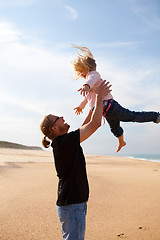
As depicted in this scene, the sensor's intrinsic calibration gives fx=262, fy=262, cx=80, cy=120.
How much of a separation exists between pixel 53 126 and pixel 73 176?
562 mm

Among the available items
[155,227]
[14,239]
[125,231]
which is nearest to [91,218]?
[125,231]

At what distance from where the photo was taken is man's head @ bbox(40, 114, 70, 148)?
108 inches

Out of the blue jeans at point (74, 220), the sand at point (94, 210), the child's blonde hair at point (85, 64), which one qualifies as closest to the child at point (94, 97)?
the child's blonde hair at point (85, 64)

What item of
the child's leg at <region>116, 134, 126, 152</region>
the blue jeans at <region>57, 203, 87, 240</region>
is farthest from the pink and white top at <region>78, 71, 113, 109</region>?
the blue jeans at <region>57, 203, 87, 240</region>

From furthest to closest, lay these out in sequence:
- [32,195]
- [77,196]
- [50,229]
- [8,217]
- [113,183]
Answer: [113,183], [32,195], [8,217], [50,229], [77,196]

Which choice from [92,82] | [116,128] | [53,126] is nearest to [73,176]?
[53,126]

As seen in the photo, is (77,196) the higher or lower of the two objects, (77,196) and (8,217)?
the higher

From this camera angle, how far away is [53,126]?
109 inches

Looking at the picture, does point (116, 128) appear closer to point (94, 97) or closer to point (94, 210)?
point (94, 97)

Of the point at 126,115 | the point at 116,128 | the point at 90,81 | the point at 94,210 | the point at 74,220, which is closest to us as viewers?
the point at 74,220

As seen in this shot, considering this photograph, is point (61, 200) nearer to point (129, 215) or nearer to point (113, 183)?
point (129, 215)

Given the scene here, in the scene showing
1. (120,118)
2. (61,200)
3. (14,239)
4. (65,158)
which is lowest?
(14,239)

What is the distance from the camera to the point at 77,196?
8.37 ft

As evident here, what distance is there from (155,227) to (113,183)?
258 centimetres
